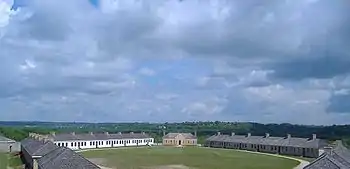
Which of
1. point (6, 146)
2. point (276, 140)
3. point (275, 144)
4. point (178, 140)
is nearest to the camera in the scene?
point (6, 146)

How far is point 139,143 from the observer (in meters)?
107

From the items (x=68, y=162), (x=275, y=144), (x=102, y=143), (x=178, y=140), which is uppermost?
(x=68, y=162)

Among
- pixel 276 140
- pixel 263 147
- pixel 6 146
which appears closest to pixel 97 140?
pixel 6 146

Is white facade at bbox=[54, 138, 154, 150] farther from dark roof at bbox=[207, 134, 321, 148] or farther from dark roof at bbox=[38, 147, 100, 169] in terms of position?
dark roof at bbox=[38, 147, 100, 169]

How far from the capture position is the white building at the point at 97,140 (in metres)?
94.0

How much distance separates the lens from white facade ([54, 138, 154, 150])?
94.1 meters

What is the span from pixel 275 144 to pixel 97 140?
36443 mm

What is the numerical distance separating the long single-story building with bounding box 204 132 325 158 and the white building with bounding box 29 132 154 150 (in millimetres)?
14852

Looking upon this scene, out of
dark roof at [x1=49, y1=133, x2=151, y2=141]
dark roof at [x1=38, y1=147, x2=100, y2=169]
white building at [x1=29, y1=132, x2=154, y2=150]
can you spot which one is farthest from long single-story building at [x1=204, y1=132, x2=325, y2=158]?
dark roof at [x1=38, y1=147, x2=100, y2=169]

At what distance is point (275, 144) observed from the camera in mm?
85000

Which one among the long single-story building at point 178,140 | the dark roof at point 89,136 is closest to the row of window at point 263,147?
the long single-story building at point 178,140

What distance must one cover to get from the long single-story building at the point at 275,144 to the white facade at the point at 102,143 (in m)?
14.2

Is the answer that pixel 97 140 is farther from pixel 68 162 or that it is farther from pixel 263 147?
pixel 68 162

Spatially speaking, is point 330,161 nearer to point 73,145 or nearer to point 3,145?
point 3,145
